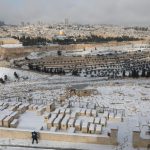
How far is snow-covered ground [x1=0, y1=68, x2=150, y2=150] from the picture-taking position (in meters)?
15.2

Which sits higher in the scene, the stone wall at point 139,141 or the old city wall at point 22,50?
the stone wall at point 139,141

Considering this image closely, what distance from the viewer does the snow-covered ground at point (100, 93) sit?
49.7ft

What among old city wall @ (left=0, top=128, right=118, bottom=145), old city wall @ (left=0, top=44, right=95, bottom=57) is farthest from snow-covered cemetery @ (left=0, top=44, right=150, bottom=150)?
old city wall @ (left=0, top=44, right=95, bottom=57)

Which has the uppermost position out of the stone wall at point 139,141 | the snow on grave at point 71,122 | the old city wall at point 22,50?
the snow on grave at point 71,122

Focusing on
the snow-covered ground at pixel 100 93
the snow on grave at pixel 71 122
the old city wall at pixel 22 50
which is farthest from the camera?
the old city wall at pixel 22 50

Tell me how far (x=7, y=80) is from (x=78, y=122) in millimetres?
20275

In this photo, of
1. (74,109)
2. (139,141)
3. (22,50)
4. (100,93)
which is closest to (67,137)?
(139,141)

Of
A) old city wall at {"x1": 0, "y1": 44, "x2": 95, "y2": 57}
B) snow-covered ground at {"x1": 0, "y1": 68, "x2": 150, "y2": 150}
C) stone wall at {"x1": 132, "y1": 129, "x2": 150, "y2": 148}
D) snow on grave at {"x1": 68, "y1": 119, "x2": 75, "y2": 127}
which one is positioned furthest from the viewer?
old city wall at {"x1": 0, "y1": 44, "x2": 95, "y2": 57}

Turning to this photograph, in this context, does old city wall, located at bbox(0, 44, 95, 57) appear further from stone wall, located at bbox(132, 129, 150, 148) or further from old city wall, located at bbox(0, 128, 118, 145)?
stone wall, located at bbox(132, 129, 150, 148)

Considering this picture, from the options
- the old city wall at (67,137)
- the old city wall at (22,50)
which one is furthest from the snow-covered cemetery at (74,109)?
the old city wall at (22,50)

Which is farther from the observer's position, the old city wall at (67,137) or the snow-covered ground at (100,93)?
the snow-covered ground at (100,93)

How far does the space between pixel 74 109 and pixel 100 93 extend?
31.3ft

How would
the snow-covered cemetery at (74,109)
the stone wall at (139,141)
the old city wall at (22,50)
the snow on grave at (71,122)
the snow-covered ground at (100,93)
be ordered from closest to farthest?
the stone wall at (139,141) < the snow-covered cemetery at (74,109) < the snow on grave at (71,122) < the snow-covered ground at (100,93) < the old city wall at (22,50)

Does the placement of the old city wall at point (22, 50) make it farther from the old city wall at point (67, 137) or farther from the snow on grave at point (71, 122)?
the old city wall at point (67, 137)
